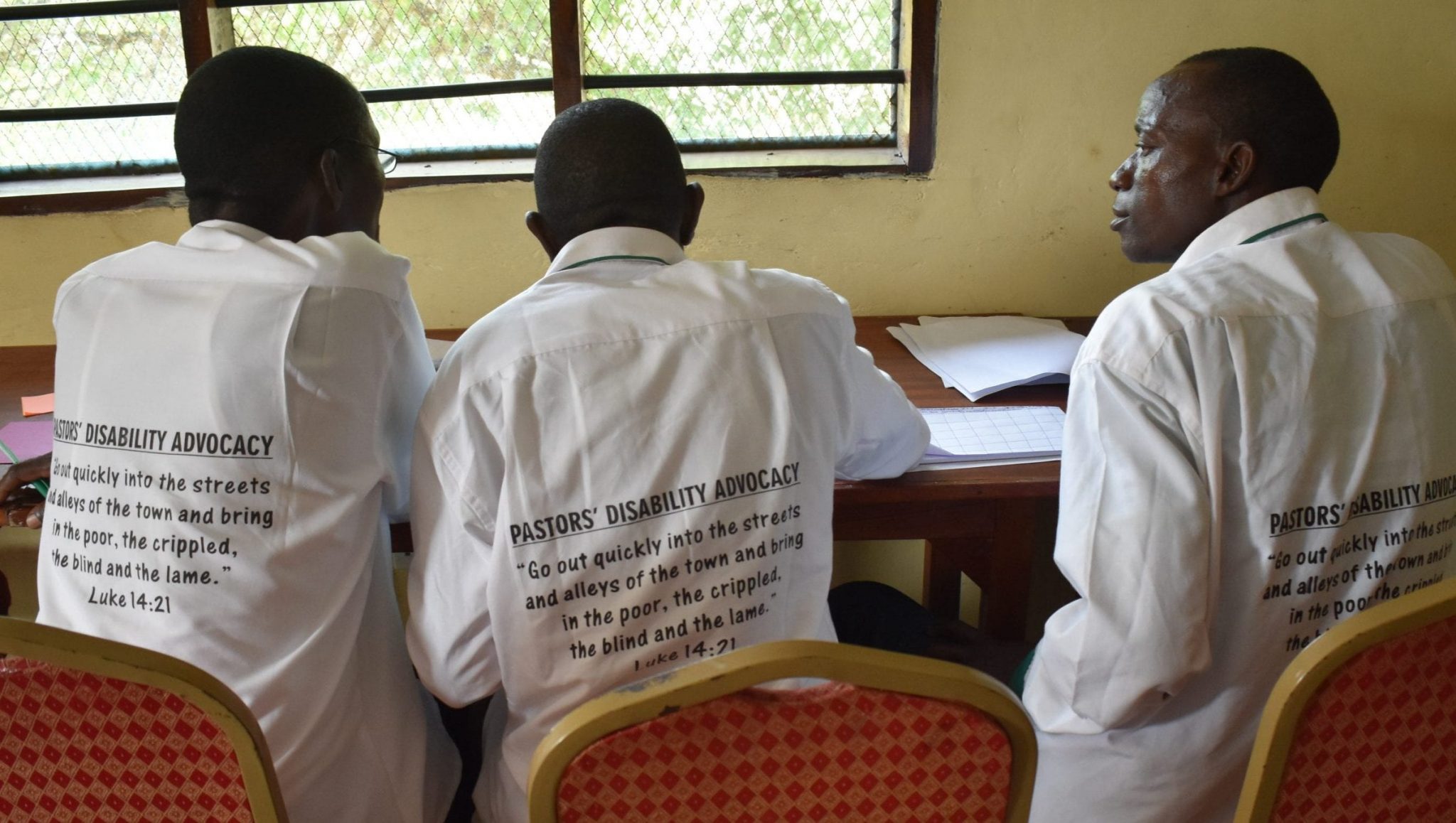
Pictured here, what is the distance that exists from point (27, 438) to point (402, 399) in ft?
2.50

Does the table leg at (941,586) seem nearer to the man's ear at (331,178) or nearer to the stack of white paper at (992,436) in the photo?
the stack of white paper at (992,436)

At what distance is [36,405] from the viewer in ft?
5.45

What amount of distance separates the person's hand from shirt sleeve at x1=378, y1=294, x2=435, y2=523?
51cm

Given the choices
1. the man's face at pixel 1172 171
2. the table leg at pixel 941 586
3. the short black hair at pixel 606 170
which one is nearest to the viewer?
the short black hair at pixel 606 170

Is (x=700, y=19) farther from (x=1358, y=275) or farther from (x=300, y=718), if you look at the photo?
(x=300, y=718)

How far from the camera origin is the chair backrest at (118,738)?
736 millimetres

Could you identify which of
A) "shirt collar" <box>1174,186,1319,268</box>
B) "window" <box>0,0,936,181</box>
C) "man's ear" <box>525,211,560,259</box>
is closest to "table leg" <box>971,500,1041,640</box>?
"shirt collar" <box>1174,186,1319,268</box>

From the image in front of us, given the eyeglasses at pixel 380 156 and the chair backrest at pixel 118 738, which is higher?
the eyeglasses at pixel 380 156

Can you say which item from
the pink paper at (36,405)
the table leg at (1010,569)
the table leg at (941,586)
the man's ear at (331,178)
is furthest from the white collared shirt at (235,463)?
the table leg at (941,586)

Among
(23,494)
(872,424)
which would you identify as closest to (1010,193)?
(872,424)

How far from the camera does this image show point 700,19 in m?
1.88

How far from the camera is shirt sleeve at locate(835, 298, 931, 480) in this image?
1.15 metres

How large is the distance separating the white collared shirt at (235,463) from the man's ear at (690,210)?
0.31 metres

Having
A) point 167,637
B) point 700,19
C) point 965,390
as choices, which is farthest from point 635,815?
point 700,19
